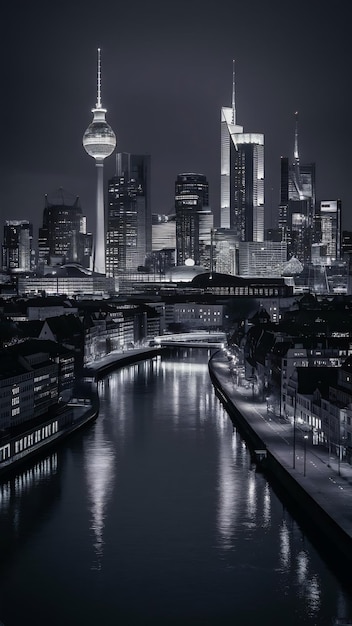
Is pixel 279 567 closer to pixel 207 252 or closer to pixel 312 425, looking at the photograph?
pixel 312 425

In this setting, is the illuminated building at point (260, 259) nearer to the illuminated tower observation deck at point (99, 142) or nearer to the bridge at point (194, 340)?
the illuminated tower observation deck at point (99, 142)

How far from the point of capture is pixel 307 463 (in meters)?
13.7

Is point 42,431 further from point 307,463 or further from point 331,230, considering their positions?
point 331,230

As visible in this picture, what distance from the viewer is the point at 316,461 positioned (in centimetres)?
1383

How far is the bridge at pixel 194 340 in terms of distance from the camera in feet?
126

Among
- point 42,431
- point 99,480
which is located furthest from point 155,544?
point 42,431

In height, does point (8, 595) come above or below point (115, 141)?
below

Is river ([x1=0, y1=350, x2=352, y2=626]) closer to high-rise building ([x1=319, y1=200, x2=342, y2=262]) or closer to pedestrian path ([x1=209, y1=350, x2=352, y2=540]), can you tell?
pedestrian path ([x1=209, y1=350, x2=352, y2=540])

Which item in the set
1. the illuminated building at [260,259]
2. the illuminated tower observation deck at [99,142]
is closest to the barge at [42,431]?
the illuminated tower observation deck at [99,142]

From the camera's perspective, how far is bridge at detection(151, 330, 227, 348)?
126 feet

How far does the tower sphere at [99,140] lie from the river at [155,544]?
163 ft

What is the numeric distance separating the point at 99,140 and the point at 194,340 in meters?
27.1

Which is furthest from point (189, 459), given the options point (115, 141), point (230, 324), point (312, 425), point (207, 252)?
point (207, 252)

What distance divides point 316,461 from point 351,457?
0.46 m
